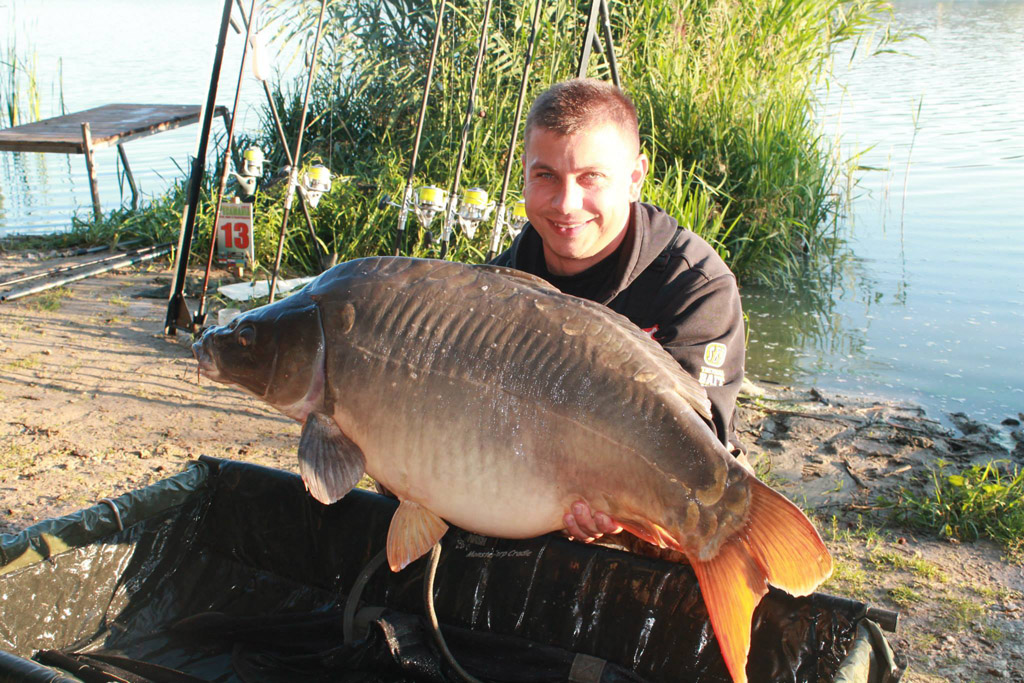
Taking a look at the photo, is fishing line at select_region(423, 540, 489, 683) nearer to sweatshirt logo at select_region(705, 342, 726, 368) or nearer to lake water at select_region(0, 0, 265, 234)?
sweatshirt logo at select_region(705, 342, 726, 368)

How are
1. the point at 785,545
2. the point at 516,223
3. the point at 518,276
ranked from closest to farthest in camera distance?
the point at 785,545 < the point at 518,276 < the point at 516,223

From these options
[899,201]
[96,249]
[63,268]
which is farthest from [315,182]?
[899,201]

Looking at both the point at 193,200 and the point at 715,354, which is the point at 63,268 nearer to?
the point at 193,200

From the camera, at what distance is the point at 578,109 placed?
185 cm

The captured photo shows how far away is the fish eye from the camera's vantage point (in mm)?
1535

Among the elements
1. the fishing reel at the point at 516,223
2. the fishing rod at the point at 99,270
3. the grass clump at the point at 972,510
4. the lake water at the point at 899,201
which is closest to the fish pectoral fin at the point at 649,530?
the grass clump at the point at 972,510

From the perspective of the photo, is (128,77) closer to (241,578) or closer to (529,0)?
(529,0)

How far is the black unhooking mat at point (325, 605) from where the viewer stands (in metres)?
1.75

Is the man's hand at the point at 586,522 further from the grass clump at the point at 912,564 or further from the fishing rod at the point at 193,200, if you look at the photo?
the fishing rod at the point at 193,200

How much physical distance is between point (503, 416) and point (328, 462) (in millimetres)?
289

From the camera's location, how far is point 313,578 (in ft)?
6.96

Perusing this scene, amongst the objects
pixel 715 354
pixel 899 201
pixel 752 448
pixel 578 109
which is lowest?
pixel 752 448

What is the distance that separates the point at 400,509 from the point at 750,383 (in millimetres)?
2570

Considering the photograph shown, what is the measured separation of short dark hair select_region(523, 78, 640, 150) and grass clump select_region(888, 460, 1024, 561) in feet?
4.46
